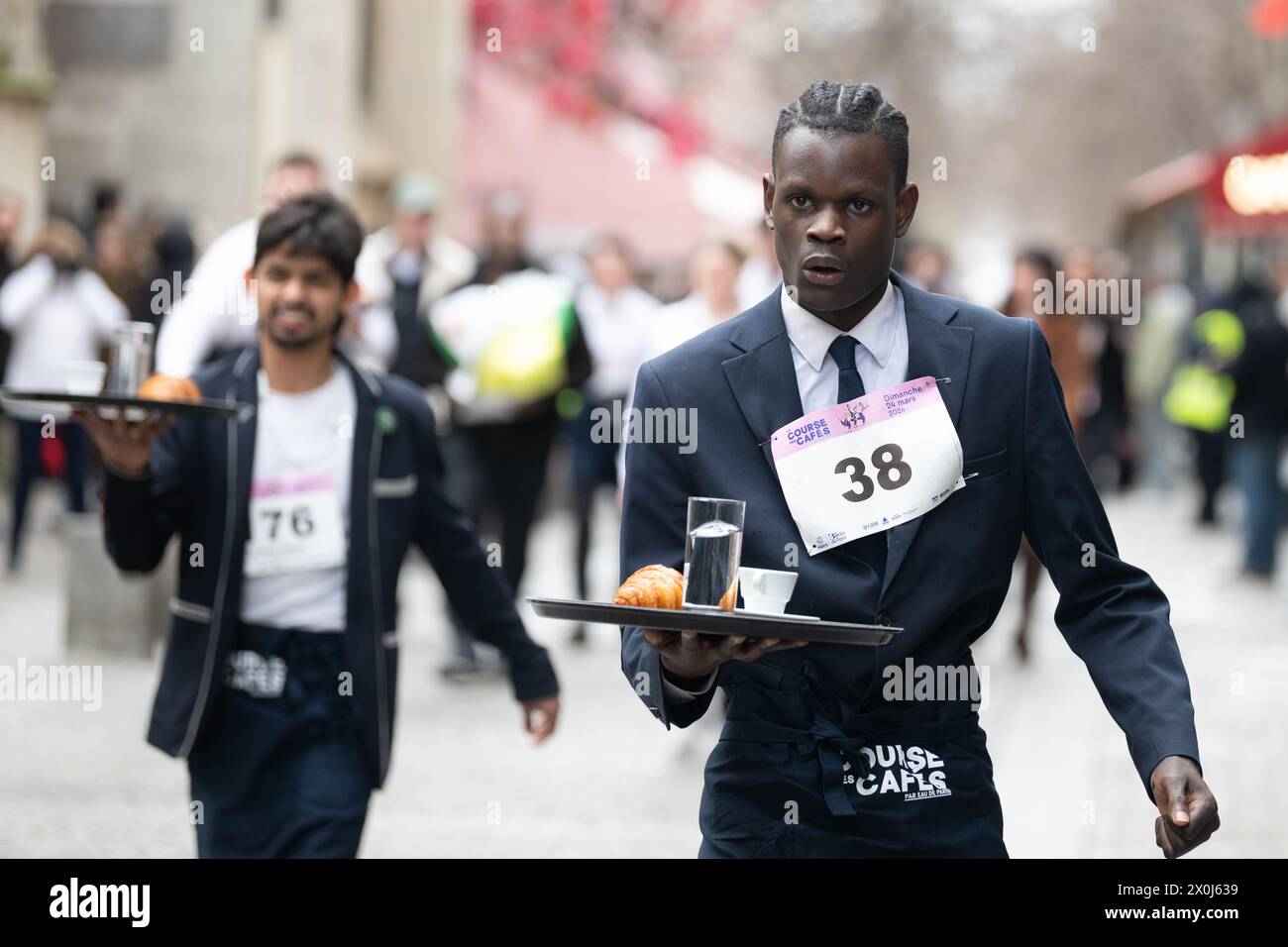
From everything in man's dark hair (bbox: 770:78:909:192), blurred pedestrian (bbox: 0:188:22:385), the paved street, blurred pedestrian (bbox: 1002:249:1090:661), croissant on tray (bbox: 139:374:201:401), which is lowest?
the paved street

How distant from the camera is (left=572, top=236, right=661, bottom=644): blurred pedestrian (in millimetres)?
11703

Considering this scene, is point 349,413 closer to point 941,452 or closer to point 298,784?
point 298,784

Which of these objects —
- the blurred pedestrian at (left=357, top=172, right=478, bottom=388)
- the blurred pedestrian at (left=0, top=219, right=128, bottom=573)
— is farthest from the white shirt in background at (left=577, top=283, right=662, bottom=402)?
the blurred pedestrian at (left=0, top=219, right=128, bottom=573)

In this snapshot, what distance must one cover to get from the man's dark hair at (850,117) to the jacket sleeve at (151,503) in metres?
1.96

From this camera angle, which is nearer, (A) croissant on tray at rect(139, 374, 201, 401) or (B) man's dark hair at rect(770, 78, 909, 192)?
(B) man's dark hair at rect(770, 78, 909, 192)

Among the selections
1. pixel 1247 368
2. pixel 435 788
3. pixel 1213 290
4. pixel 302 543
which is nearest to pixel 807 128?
pixel 302 543

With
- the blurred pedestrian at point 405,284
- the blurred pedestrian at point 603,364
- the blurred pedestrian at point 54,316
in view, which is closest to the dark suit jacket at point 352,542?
the blurred pedestrian at point 405,284

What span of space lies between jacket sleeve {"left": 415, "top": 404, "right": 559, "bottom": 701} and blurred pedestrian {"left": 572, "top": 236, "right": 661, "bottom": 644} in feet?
20.6

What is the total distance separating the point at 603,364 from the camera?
1245 cm

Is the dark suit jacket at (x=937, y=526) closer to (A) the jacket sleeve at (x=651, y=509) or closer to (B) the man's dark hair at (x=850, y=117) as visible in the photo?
(A) the jacket sleeve at (x=651, y=509)

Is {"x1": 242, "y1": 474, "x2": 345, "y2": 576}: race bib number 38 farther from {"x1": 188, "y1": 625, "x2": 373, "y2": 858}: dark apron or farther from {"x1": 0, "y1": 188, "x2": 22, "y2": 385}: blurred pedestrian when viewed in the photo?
{"x1": 0, "y1": 188, "x2": 22, "y2": 385}: blurred pedestrian

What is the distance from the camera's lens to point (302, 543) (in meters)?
4.80

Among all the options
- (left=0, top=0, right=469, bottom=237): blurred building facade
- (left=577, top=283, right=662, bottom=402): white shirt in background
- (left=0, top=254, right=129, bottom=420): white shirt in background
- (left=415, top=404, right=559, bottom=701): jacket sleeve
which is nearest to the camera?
(left=415, top=404, right=559, bottom=701): jacket sleeve
